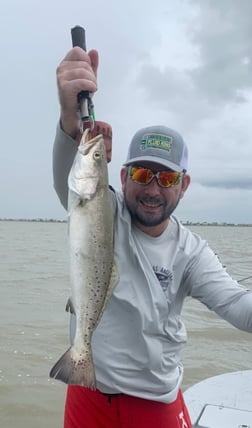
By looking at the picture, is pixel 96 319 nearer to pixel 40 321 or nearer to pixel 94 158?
pixel 94 158

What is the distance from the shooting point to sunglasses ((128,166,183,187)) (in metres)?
2.76

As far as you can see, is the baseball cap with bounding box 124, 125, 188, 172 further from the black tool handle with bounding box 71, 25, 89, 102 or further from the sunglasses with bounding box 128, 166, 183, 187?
the black tool handle with bounding box 71, 25, 89, 102

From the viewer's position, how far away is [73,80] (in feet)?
7.89

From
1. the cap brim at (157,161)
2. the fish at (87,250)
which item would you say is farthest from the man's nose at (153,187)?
the fish at (87,250)

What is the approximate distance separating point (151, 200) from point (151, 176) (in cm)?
14

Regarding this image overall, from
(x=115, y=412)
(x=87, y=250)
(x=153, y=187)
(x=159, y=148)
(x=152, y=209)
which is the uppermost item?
(x=159, y=148)

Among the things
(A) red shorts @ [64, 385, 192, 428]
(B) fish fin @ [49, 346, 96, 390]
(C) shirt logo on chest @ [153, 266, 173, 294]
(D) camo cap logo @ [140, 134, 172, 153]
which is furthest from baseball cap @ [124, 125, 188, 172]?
(A) red shorts @ [64, 385, 192, 428]

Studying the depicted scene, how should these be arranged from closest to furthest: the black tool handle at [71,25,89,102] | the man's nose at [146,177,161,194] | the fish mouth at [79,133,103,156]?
the fish mouth at [79,133,103,156] < the black tool handle at [71,25,89,102] < the man's nose at [146,177,161,194]

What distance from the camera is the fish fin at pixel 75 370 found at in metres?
2.36

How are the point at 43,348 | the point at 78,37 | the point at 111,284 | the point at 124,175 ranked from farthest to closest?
the point at 43,348, the point at 124,175, the point at 78,37, the point at 111,284

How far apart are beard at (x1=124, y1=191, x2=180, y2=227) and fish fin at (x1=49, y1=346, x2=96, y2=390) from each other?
33.0 inches

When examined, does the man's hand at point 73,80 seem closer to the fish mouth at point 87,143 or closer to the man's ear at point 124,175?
the fish mouth at point 87,143

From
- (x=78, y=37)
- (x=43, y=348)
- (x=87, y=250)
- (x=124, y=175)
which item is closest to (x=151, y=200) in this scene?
(x=124, y=175)

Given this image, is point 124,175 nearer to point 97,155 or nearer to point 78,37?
point 97,155
